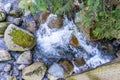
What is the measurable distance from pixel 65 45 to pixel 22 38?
52cm

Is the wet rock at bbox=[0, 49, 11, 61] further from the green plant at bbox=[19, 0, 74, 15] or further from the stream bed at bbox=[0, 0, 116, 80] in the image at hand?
the green plant at bbox=[19, 0, 74, 15]

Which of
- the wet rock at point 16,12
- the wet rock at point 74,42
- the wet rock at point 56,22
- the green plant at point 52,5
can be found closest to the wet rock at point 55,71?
the wet rock at point 74,42

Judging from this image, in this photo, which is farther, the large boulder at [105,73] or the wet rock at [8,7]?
the wet rock at [8,7]

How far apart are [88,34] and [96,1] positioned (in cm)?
60

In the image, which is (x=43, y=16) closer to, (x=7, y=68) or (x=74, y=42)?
(x=74, y=42)

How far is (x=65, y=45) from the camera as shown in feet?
9.98

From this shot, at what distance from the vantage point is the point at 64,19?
2.98 m

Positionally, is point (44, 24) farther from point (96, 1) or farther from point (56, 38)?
point (96, 1)

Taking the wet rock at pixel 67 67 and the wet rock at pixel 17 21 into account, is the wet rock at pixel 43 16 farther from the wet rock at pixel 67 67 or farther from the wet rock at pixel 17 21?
the wet rock at pixel 67 67

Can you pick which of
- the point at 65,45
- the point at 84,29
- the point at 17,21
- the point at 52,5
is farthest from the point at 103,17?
the point at 17,21

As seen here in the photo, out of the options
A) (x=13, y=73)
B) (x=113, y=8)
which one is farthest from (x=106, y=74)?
(x=13, y=73)

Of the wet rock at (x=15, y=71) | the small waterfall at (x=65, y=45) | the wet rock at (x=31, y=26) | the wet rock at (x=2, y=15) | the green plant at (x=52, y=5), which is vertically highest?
the green plant at (x=52, y=5)

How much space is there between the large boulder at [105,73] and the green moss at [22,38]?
1.23 meters

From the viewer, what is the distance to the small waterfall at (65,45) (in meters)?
2.87
